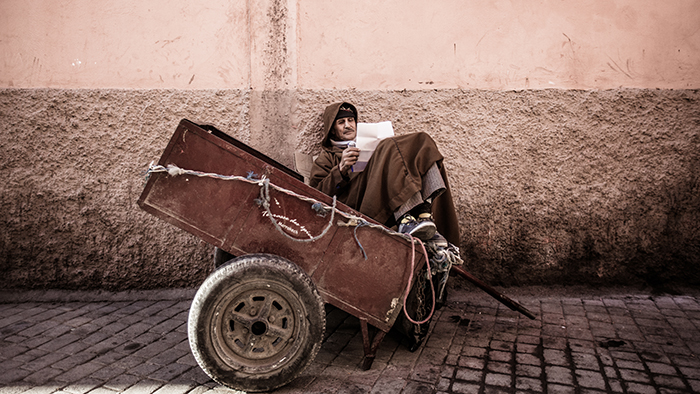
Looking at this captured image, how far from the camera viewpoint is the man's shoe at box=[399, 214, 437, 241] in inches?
93.3

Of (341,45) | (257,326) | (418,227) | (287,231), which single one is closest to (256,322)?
(257,326)

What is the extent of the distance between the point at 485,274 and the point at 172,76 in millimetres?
2849

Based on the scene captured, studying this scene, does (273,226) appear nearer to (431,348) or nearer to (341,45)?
(431,348)

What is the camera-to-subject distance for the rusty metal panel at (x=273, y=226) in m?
2.07

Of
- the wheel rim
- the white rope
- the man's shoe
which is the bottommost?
the wheel rim

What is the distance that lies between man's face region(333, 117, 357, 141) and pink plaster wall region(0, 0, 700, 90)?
1.26ft

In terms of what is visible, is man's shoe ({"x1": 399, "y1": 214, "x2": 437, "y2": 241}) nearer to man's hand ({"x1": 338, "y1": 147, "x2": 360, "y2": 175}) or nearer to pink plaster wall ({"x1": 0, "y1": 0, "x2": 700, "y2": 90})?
man's hand ({"x1": 338, "y1": 147, "x2": 360, "y2": 175})

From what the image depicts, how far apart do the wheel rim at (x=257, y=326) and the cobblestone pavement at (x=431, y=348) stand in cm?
20

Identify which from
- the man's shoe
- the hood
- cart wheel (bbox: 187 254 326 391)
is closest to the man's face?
the hood

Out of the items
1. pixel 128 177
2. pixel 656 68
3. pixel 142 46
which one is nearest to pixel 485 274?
pixel 656 68

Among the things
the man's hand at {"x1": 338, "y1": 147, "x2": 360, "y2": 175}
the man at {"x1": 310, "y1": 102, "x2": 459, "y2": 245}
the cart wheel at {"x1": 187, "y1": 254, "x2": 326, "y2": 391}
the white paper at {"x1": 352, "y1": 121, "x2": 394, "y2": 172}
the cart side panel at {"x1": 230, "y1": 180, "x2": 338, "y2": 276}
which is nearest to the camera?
the cart wheel at {"x1": 187, "y1": 254, "x2": 326, "y2": 391}

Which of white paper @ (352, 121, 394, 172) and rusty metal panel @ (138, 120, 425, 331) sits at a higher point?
white paper @ (352, 121, 394, 172)

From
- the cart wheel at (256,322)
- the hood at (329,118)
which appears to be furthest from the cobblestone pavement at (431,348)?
the hood at (329,118)

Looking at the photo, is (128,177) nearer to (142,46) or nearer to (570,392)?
(142,46)
